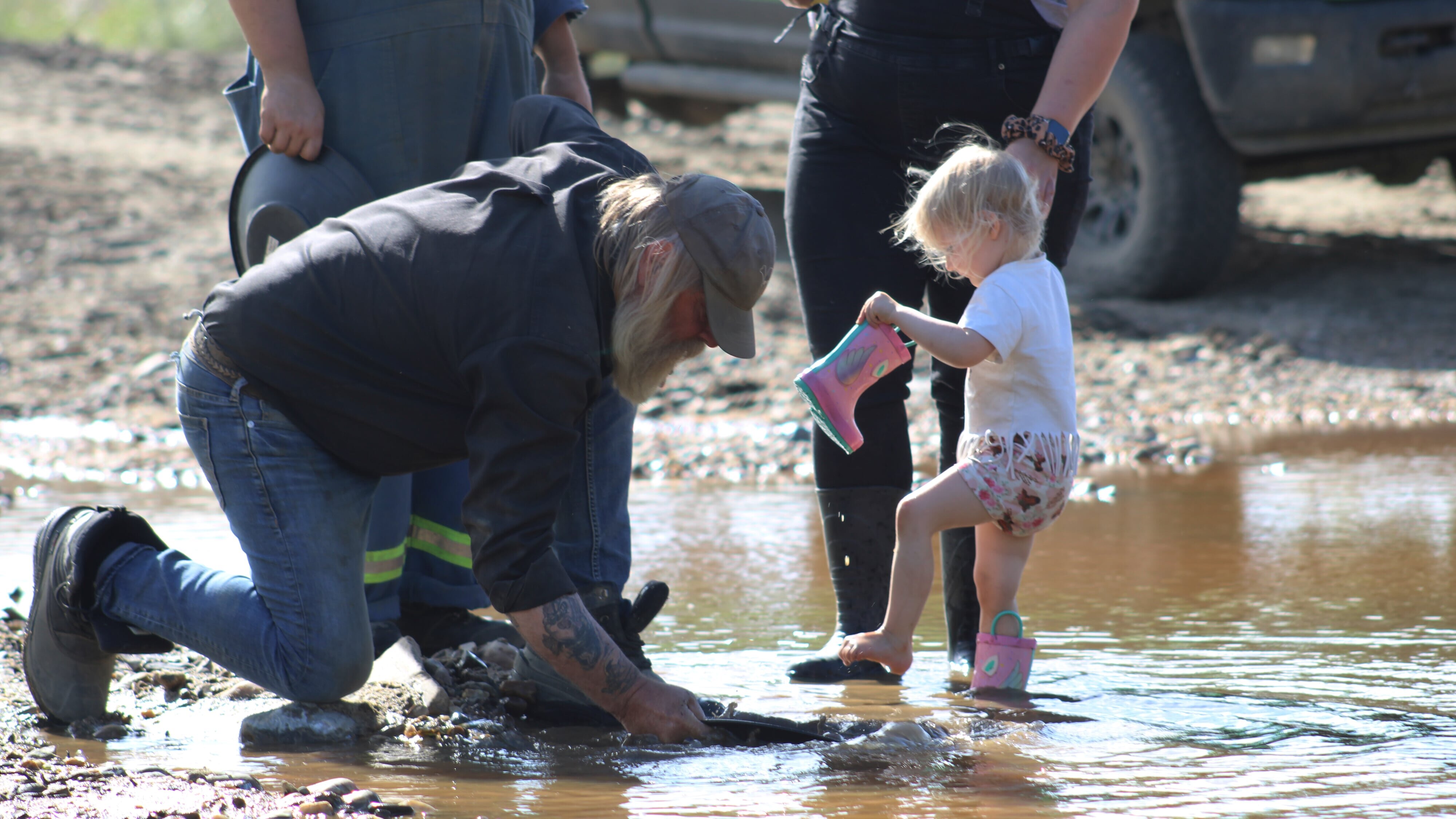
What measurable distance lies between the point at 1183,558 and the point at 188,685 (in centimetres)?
248

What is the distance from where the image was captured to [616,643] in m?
2.89

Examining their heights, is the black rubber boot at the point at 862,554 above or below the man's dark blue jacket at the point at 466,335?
below

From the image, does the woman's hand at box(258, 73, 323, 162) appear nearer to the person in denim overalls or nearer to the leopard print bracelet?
the person in denim overalls

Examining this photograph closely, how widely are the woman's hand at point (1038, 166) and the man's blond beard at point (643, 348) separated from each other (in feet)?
2.56

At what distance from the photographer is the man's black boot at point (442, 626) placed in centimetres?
338

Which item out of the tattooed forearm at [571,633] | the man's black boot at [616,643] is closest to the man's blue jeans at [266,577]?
the man's black boot at [616,643]

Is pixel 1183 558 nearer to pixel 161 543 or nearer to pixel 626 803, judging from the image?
pixel 626 803

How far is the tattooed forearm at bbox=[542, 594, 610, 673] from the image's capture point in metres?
2.56

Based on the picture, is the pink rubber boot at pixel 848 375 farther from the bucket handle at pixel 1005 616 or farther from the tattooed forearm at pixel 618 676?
the tattooed forearm at pixel 618 676

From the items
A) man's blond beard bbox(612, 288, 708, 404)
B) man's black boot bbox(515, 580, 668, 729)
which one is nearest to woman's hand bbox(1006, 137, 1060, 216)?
man's blond beard bbox(612, 288, 708, 404)

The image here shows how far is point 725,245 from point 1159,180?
194 inches

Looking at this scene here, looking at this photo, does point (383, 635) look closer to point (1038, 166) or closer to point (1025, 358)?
point (1025, 358)

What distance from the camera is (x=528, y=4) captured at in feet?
11.2

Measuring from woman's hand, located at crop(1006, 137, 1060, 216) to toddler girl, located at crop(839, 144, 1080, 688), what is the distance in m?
0.07
